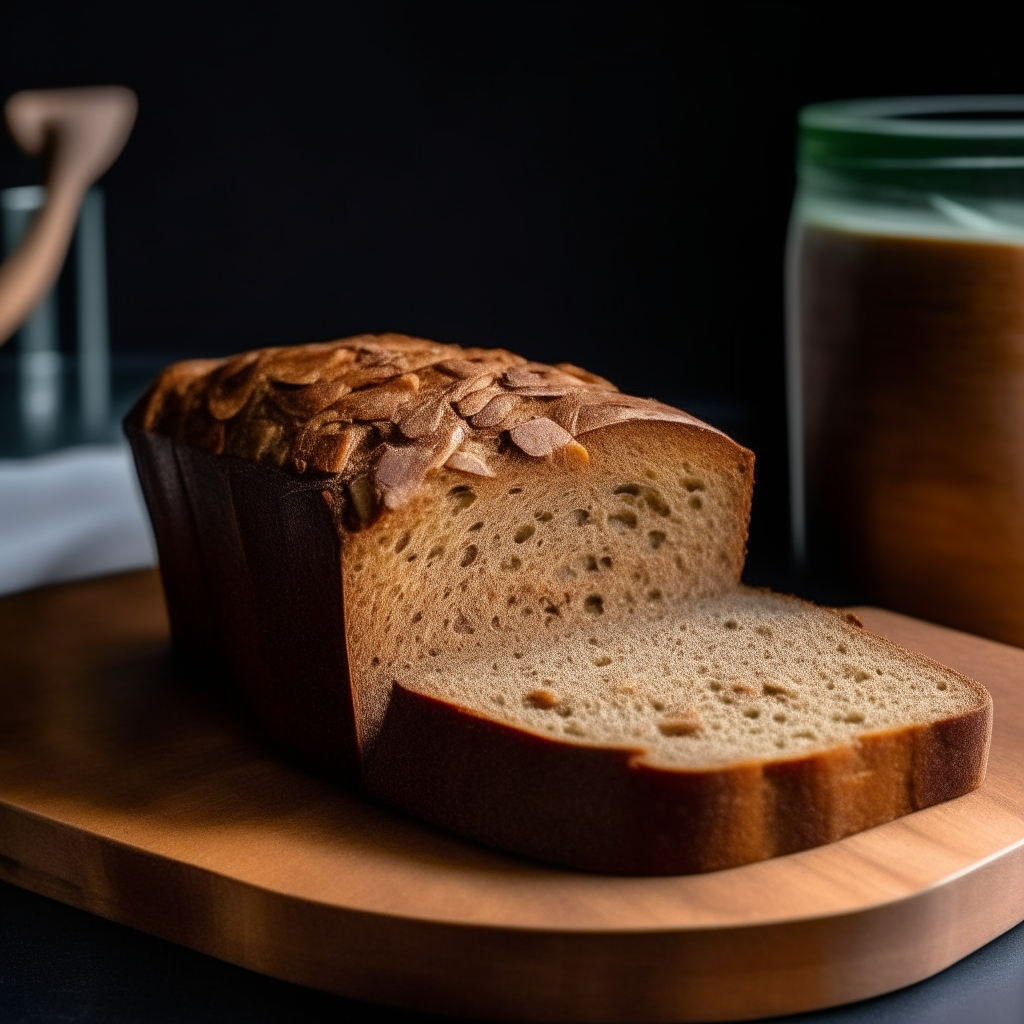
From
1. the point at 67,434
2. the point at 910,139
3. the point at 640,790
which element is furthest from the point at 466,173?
the point at 640,790

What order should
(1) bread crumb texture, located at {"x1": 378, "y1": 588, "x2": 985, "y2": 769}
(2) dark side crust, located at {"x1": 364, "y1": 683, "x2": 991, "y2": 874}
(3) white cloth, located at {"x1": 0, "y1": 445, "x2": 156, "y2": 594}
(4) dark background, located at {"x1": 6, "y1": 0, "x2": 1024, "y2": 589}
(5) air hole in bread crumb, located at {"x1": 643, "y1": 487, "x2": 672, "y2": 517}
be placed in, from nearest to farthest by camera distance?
(2) dark side crust, located at {"x1": 364, "y1": 683, "x2": 991, "y2": 874} < (1) bread crumb texture, located at {"x1": 378, "y1": 588, "x2": 985, "y2": 769} < (5) air hole in bread crumb, located at {"x1": 643, "y1": 487, "x2": 672, "y2": 517} < (3) white cloth, located at {"x1": 0, "y1": 445, "x2": 156, "y2": 594} < (4) dark background, located at {"x1": 6, "y1": 0, "x2": 1024, "y2": 589}

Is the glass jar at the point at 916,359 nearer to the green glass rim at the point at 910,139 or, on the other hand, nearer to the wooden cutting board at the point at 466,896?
the green glass rim at the point at 910,139

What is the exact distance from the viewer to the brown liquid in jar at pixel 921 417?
215 cm

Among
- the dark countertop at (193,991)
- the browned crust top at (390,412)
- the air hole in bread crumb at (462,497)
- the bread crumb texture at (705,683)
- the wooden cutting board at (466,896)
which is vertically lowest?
the dark countertop at (193,991)

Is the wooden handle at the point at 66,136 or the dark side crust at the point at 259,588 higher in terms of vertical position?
the wooden handle at the point at 66,136

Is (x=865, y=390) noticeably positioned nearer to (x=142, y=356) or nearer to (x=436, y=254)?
(x=436, y=254)

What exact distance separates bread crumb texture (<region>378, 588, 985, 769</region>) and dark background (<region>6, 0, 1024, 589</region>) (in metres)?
1.69

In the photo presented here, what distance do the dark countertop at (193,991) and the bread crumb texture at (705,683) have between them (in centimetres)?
25

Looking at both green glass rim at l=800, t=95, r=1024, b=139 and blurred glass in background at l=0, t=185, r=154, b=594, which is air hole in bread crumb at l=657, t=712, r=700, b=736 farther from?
blurred glass in background at l=0, t=185, r=154, b=594

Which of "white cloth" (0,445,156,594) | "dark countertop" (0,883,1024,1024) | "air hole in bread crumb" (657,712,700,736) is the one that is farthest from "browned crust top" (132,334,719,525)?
"white cloth" (0,445,156,594)

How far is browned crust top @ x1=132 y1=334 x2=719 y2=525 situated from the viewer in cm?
168

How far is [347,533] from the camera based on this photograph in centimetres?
162

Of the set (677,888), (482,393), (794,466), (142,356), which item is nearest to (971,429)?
(794,466)

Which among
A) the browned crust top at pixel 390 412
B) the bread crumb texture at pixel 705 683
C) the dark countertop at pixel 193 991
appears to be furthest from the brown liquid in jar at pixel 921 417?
the dark countertop at pixel 193 991
